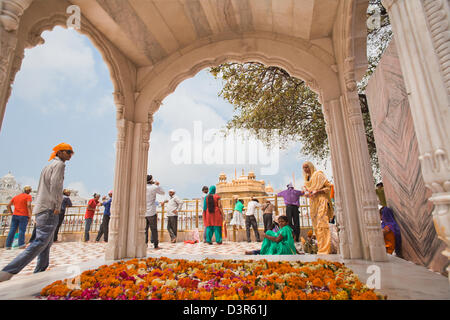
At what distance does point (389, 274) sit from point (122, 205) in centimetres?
331

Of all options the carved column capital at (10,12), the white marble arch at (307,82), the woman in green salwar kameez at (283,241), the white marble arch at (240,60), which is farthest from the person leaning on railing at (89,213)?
the carved column capital at (10,12)

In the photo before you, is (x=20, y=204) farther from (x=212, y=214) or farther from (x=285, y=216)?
(x=285, y=216)

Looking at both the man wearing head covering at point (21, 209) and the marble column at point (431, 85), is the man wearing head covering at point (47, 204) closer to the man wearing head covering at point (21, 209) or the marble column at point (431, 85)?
the man wearing head covering at point (21, 209)

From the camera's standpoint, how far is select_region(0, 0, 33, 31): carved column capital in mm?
1561

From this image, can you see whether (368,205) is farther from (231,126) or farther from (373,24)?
(231,126)

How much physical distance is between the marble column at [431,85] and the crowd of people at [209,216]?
99.5 inches

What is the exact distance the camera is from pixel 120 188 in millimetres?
3434

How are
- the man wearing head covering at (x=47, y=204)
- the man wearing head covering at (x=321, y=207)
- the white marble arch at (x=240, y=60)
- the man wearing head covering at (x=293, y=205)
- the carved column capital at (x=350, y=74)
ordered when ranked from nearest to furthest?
the man wearing head covering at (x=47, y=204) → the white marble arch at (x=240, y=60) → the carved column capital at (x=350, y=74) → the man wearing head covering at (x=321, y=207) → the man wearing head covering at (x=293, y=205)

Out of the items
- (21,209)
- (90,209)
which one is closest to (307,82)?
(21,209)

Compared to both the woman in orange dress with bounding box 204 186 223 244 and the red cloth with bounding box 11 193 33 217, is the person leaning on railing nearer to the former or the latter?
the red cloth with bounding box 11 193 33 217

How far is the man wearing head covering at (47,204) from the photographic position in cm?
262

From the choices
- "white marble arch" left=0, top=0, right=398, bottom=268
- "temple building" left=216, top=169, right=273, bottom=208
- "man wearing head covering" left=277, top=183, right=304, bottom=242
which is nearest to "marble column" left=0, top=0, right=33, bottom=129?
"white marble arch" left=0, top=0, right=398, bottom=268

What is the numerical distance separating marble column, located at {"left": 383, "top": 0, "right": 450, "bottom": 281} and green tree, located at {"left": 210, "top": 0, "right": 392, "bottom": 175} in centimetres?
504
